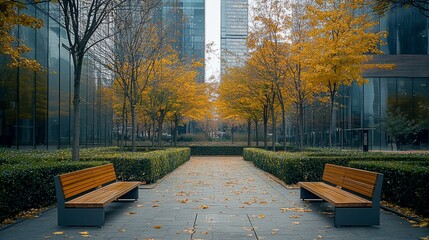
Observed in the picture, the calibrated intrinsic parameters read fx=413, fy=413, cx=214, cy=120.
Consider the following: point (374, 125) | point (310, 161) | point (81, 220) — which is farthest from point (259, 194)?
point (374, 125)

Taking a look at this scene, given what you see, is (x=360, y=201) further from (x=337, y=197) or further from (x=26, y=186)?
(x=26, y=186)

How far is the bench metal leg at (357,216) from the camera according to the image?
720cm

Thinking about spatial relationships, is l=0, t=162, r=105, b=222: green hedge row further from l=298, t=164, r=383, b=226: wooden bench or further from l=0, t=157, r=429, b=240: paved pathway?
l=298, t=164, r=383, b=226: wooden bench

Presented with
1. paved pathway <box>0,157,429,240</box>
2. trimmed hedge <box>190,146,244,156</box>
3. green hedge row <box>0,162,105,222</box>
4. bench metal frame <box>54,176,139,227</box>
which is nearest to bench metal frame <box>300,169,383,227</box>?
paved pathway <box>0,157,429,240</box>

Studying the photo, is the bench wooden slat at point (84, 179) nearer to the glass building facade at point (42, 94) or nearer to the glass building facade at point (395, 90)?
the glass building facade at point (42, 94)

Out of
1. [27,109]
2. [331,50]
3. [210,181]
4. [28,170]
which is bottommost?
[210,181]

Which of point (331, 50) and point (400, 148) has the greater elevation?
point (331, 50)

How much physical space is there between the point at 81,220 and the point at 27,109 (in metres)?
15.3

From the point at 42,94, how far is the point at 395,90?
1284 inches

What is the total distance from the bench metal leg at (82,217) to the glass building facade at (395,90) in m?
34.7

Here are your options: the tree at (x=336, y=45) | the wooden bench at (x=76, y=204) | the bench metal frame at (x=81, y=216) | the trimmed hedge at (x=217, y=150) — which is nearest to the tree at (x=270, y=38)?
the tree at (x=336, y=45)

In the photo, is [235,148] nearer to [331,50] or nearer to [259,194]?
[331,50]

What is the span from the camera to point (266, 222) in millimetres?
7605

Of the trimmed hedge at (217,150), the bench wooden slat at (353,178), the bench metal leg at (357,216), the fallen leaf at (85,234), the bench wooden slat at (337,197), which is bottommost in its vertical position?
the trimmed hedge at (217,150)
